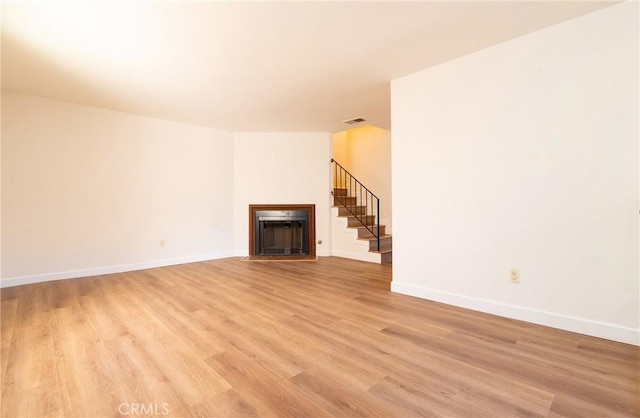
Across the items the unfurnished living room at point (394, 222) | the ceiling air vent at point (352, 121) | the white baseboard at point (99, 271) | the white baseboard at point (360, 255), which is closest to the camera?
the unfurnished living room at point (394, 222)

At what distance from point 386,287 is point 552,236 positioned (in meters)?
1.71

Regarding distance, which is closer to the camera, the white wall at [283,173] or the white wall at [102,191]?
the white wall at [102,191]

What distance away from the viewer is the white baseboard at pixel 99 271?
11.4 feet

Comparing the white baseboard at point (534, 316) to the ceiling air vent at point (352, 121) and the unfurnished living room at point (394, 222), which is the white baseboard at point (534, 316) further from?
the ceiling air vent at point (352, 121)

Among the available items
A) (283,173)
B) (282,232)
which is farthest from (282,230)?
(283,173)

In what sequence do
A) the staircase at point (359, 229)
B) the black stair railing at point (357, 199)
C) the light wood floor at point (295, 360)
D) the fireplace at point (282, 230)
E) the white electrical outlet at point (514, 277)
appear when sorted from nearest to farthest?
the light wood floor at point (295, 360), the white electrical outlet at point (514, 277), the staircase at point (359, 229), the fireplace at point (282, 230), the black stair railing at point (357, 199)

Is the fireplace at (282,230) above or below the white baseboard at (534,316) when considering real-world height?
above

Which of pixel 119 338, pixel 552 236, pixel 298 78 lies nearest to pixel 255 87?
pixel 298 78

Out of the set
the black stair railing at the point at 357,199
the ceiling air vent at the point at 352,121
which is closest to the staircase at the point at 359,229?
the black stair railing at the point at 357,199

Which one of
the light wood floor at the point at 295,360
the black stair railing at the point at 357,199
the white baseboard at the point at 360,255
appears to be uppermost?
Answer: the black stair railing at the point at 357,199

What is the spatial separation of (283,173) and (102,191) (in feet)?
9.37

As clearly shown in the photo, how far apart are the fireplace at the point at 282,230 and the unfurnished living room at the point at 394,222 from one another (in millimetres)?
1371

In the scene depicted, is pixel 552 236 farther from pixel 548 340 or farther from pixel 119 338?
pixel 119 338

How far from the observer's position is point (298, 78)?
3.07 metres
